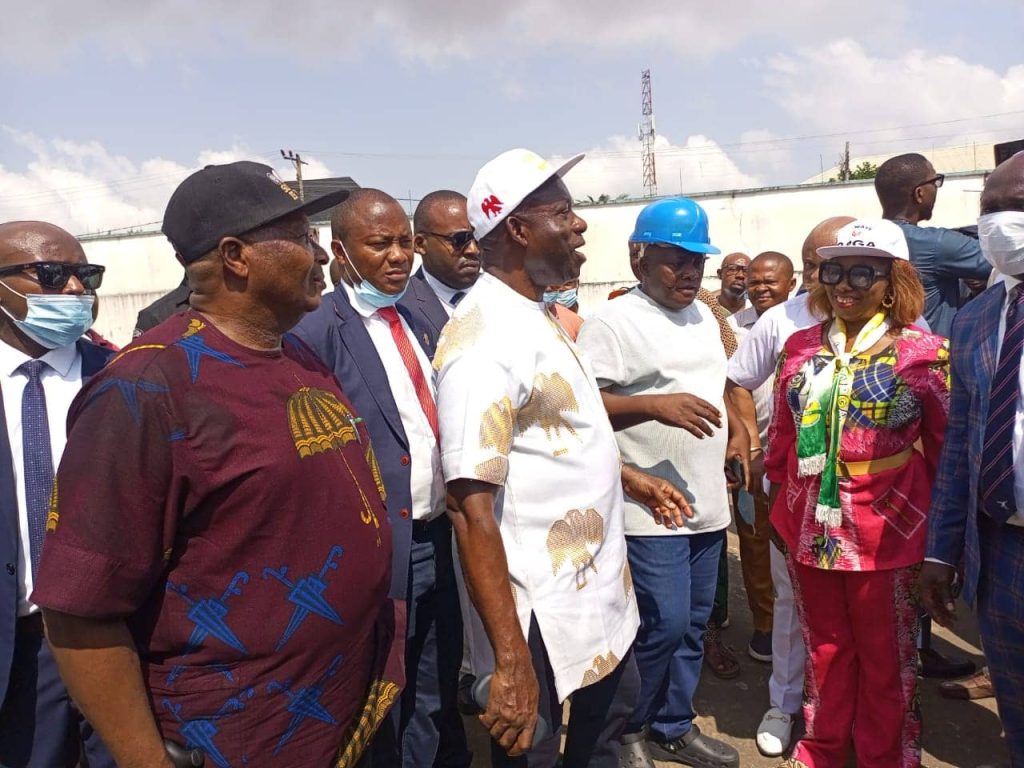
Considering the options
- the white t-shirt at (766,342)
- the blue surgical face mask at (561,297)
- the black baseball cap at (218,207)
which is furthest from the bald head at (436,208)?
the black baseball cap at (218,207)

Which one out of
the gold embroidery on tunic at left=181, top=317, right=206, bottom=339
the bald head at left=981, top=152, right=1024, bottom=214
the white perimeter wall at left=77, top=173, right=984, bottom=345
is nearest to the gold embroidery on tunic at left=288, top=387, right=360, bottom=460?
the gold embroidery on tunic at left=181, top=317, right=206, bottom=339

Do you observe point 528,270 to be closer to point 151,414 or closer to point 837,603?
point 151,414

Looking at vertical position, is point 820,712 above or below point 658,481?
below

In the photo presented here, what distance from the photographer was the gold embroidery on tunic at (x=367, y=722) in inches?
66.2

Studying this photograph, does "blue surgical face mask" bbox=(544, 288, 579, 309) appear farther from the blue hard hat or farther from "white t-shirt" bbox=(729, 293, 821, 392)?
the blue hard hat

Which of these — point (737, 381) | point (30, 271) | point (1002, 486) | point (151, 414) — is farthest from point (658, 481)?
point (30, 271)

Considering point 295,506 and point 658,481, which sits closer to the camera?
point 295,506

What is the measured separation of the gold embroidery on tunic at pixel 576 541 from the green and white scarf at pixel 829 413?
119 cm

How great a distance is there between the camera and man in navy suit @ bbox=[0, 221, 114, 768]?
6.86ft

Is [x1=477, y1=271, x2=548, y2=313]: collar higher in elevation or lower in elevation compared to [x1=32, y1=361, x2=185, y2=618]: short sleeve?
higher

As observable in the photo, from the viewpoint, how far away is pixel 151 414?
4.42 feet

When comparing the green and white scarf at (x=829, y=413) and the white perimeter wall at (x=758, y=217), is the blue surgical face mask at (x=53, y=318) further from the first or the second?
the white perimeter wall at (x=758, y=217)

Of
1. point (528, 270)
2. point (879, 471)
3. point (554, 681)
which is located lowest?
point (554, 681)

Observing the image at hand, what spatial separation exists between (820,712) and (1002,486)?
1.34m
